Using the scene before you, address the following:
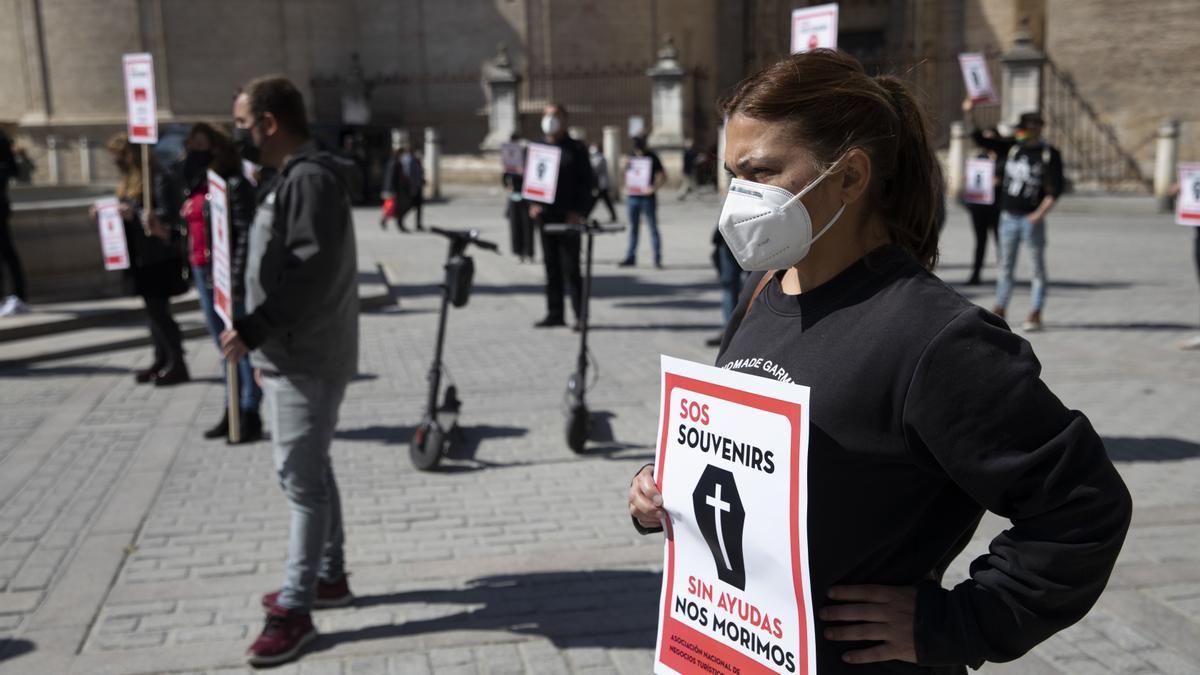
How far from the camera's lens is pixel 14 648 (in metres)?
4.29

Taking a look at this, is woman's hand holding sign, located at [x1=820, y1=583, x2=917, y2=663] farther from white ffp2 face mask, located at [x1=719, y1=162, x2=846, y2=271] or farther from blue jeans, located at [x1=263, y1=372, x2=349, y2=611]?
blue jeans, located at [x1=263, y1=372, x2=349, y2=611]

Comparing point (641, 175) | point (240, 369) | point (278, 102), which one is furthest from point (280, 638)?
point (641, 175)

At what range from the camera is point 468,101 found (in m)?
40.5

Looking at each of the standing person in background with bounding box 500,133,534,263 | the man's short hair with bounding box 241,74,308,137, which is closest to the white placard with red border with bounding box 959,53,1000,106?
the standing person in background with bounding box 500,133,534,263

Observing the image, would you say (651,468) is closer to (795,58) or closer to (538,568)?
(795,58)

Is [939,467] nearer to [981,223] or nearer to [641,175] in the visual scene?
[981,223]

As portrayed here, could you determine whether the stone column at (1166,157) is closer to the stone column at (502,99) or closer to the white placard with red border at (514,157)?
the white placard with red border at (514,157)

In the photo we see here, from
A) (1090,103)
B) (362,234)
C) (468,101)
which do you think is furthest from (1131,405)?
(468,101)

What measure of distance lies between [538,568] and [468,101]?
37005 mm

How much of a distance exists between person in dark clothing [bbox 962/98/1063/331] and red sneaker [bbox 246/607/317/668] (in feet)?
25.8

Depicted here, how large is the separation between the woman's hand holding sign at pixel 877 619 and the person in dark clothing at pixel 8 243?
1085cm

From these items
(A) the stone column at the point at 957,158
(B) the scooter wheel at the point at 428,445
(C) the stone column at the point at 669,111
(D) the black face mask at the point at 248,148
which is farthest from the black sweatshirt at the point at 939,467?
(C) the stone column at the point at 669,111

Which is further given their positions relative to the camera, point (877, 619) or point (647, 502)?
point (647, 502)

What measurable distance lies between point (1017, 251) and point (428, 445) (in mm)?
6465
